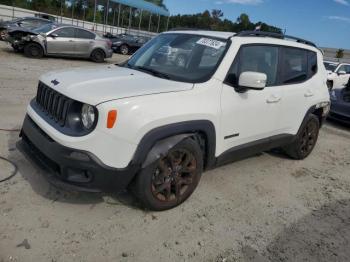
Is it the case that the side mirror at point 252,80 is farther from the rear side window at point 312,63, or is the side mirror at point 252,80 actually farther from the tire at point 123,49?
the tire at point 123,49

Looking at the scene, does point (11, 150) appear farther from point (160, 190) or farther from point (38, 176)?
point (160, 190)

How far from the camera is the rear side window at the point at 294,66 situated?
4.87 m

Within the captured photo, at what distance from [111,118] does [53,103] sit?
34.0 inches

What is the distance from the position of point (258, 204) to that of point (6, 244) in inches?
104

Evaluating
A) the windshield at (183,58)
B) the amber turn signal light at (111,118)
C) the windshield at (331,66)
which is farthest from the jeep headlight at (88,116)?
the windshield at (331,66)

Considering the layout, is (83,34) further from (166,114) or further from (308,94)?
(166,114)

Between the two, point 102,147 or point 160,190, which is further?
point 160,190

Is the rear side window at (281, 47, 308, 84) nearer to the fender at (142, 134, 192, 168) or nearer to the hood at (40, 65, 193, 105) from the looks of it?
the hood at (40, 65, 193, 105)

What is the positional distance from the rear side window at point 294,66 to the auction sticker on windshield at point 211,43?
1.15 metres

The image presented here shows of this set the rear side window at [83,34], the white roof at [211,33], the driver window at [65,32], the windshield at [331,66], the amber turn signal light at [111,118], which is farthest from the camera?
the rear side window at [83,34]

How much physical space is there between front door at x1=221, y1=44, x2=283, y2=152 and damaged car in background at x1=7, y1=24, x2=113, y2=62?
1279 centimetres

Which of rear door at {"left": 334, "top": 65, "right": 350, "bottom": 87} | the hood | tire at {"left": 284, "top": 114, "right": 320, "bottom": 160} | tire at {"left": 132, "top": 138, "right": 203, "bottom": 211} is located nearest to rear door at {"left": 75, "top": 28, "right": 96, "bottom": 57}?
rear door at {"left": 334, "top": 65, "right": 350, "bottom": 87}

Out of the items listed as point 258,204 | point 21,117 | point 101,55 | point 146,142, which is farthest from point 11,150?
point 101,55

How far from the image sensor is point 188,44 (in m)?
4.32
